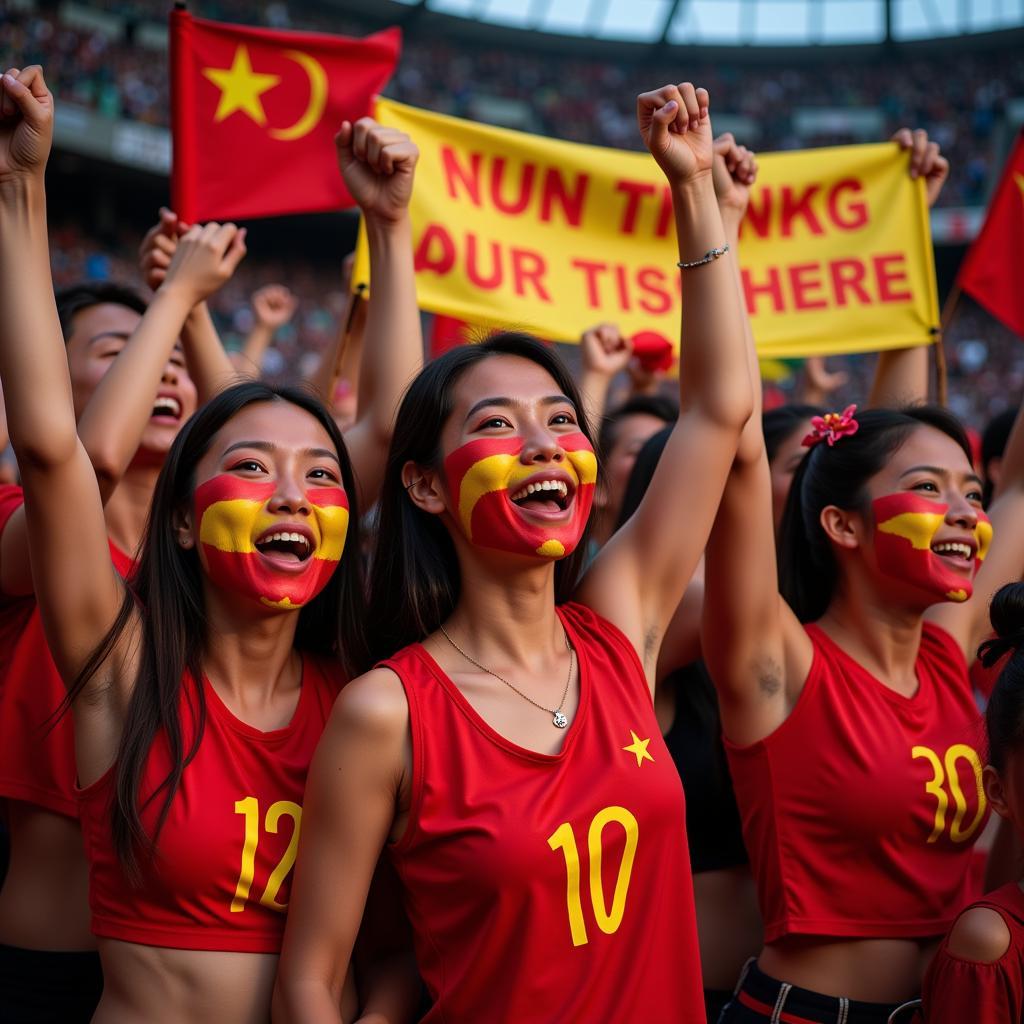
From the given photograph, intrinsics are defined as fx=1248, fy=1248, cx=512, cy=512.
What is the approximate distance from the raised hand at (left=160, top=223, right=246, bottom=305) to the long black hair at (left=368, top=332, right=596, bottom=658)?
2.56 ft

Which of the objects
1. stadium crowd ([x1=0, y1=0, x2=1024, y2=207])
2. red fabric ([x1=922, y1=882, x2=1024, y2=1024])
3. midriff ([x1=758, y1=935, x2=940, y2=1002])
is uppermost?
stadium crowd ([x1=0, y1=0, x2=1024, y2=207])

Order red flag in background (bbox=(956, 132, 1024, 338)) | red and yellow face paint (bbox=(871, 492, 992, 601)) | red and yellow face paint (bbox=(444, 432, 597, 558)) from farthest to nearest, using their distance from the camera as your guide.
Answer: red flag in background (bbox=(956, 132, 1024, 338)) < red and yellow face paint (bbox=(871, 492, 992, 601)) < red and yellow face paint (bbox=(444, 432, 597, 558))

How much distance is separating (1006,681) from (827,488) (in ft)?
2.51

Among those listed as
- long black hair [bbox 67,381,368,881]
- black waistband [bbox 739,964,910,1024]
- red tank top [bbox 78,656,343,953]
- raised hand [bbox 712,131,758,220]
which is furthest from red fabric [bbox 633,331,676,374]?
red tank top [bbox 78,656,343,953]

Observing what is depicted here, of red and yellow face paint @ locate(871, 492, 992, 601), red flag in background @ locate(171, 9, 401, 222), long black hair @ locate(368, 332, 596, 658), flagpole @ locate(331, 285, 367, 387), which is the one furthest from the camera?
red flag in background @ locate(171, 9, 401, 222)

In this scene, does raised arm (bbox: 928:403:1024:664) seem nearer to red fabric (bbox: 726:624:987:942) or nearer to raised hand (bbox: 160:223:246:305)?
red fabric (bbox: 726:624:987:942)

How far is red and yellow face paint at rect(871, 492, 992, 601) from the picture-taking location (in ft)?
9.39

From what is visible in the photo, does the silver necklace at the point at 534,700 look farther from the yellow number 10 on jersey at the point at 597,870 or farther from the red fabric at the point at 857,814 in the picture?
the red fabric at the point at 857,814

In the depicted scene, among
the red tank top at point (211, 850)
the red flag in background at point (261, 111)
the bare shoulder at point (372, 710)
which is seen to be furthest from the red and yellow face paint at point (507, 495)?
the red flag in background at point (261, 111)

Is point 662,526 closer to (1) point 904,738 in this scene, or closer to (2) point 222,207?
(1) point 904,738

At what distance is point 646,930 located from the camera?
216cm

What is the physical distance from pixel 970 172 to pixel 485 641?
27287 millimetres

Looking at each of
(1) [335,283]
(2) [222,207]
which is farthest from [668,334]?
(1) [335,283]

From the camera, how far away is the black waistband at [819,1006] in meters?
2.57
